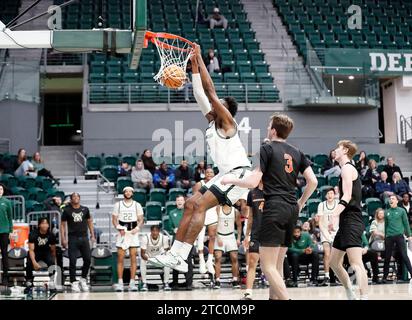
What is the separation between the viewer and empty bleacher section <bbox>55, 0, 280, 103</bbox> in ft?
77.7

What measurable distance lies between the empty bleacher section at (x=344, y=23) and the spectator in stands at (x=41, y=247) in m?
14.3

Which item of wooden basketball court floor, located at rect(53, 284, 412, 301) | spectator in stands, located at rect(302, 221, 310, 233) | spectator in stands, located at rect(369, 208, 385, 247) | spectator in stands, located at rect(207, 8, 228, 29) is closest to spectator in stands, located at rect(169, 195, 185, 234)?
wooden basketball court floor, located at rect(53, 284, 412, 301)

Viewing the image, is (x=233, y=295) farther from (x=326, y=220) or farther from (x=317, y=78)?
(x=317, y=78)

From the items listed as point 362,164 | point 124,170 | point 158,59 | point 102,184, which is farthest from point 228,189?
point 158,59

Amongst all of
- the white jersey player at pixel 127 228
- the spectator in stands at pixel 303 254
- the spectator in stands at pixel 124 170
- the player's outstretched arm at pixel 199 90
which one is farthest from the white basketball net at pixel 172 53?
the spectator in stands at pixel 124 170

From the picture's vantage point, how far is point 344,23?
29.9 m

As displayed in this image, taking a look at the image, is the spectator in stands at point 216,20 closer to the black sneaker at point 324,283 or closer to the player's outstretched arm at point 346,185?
the black sneaker at point 324,283

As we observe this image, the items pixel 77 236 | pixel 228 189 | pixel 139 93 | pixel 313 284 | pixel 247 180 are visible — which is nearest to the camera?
pixel 247 180

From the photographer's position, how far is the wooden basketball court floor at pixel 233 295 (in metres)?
11.6

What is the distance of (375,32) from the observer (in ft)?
96.1

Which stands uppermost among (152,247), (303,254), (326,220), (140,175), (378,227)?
(140,175)

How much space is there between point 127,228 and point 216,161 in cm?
738

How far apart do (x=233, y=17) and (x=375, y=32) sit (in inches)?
220
